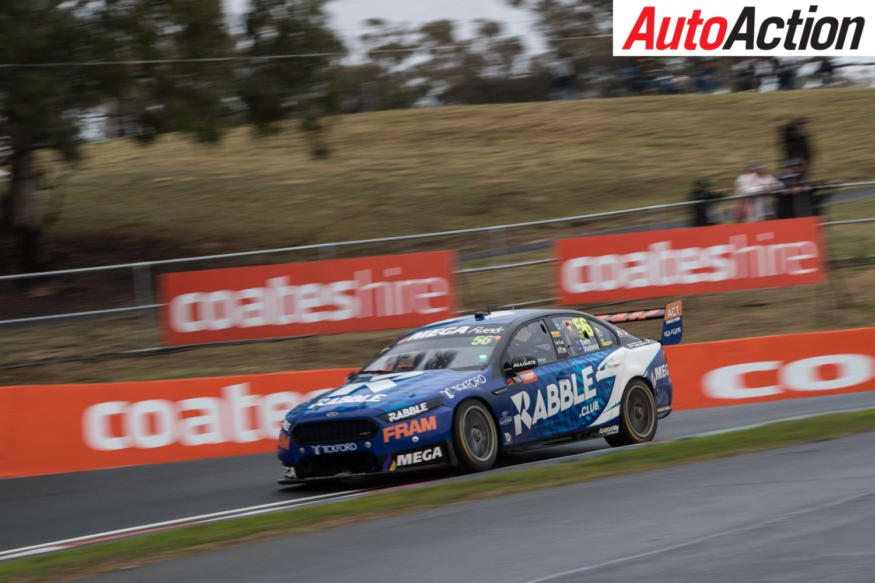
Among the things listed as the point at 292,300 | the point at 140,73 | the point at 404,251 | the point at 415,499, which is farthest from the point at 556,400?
the point at 140,73

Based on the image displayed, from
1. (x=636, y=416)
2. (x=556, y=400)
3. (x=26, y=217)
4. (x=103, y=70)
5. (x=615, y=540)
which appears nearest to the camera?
(x=615, y=540)

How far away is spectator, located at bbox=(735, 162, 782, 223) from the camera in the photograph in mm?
22031

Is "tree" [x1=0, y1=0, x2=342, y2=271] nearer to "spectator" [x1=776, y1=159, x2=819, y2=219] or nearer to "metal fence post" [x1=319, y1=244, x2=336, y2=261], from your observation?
"metal fence post" [x1=319, y1=244, x2=336, y2=261]

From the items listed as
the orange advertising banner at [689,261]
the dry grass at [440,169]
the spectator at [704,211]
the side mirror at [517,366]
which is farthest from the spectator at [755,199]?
the side mirror at [517,366]

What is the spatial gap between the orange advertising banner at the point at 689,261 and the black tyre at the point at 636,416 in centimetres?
660

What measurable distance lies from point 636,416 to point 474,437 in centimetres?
247

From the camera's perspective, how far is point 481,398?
38.4 feet

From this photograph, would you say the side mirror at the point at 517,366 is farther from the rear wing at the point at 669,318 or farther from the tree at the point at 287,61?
the tree at the point at 287,61

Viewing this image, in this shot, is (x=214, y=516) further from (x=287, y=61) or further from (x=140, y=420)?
(x=287, y=61)

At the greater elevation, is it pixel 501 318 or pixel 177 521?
pixel 501 318

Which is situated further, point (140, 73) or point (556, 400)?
point (140, 73)

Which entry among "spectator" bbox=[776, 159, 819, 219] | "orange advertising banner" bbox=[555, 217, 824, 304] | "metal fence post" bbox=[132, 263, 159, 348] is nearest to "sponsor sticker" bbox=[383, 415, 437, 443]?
"orange advertising banner" bbox=[555, 217, 824, 304]

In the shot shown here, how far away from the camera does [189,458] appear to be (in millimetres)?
14773

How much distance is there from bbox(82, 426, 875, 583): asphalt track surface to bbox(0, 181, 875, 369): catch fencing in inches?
441
